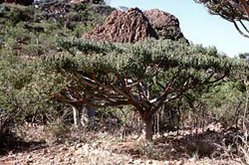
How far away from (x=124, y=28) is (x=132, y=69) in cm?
415

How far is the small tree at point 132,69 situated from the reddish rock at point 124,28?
7.03 ft

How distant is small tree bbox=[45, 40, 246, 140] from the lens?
506 cm

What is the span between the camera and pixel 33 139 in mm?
6562

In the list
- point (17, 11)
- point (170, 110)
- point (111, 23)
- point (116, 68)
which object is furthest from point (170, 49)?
point (17, 11)

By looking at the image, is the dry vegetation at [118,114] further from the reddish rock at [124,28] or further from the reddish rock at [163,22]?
the reddish rock at [163,22]

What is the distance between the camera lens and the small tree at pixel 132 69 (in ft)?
16.6

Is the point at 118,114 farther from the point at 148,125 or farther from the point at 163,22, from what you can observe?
the point at 163,22

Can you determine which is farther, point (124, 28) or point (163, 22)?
point (163, 22)

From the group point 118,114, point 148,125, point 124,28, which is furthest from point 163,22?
point 148,125

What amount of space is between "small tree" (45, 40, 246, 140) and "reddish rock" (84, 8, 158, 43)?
2144mm

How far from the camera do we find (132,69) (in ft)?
16.5

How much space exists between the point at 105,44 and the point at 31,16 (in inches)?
682

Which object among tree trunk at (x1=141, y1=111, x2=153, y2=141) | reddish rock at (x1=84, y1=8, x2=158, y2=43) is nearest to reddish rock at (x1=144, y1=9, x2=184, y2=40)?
reddish rock at (x1=84, y1=8, x2=158, y2=43)

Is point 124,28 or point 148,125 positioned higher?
point 124,28
